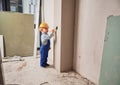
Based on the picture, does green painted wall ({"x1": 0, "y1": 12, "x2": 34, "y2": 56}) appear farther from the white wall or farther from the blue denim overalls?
the white wall

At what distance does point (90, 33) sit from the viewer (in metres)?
2.36

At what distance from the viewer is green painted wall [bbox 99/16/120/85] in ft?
5.52

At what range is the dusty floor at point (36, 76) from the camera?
93.9 inches

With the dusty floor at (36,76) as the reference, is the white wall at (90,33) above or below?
above

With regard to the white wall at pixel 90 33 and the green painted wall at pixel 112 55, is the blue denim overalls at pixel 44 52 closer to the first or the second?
the white wall at pixel 90 33

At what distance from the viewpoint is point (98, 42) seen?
7.18 ft

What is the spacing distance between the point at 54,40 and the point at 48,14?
871mm

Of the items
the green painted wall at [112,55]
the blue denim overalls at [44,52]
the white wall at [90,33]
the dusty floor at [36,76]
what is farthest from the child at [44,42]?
the green painted wall at [112,55]

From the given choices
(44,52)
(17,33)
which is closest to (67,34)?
(44,52)

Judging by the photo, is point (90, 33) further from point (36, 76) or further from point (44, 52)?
point (36, 76)

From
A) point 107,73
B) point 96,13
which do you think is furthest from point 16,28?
point 107,73

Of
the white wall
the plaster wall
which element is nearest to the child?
the plaster wall

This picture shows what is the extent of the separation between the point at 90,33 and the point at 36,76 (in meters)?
1.33

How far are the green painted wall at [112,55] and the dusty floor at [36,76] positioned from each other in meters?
0.60
